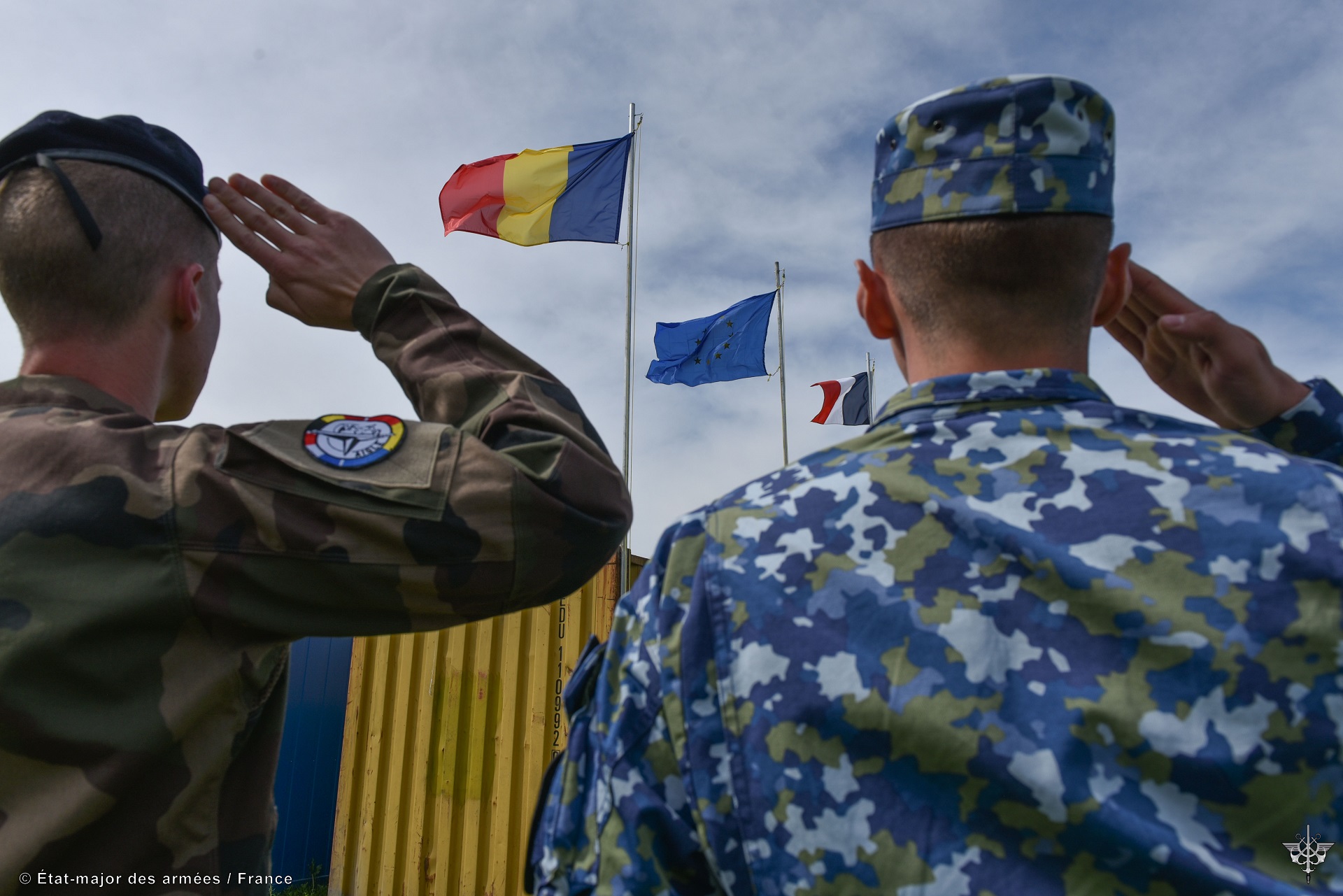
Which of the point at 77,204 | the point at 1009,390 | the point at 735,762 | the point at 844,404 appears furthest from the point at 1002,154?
the point at 844,404

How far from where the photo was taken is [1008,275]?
3.93 feet

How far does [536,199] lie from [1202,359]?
8081mm

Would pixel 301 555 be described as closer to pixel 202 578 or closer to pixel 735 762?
pixel 202 578

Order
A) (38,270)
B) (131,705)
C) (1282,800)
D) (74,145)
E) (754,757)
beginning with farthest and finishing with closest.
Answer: (74,145), (38,270), (131,705), (754,757), (1282,800)

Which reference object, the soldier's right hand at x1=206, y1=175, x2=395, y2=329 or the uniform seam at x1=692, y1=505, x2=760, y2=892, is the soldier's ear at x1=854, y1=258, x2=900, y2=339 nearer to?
the uniform seam at x1=692, y1=505, x2=760, y2=892

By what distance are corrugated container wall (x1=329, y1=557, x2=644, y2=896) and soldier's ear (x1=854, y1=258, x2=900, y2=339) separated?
5.59m

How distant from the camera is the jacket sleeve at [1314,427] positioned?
4.84ft

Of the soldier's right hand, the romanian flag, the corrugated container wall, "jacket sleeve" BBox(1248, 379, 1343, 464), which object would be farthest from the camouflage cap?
the romanian flag

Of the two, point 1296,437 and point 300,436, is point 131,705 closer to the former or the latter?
point 300,436

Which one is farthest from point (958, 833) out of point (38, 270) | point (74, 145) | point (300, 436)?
point (74, 145)

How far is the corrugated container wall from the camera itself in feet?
21.9

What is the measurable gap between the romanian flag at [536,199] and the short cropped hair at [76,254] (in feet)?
23.8

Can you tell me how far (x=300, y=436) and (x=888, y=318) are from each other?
36.4 inches

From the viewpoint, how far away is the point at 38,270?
5.16ft
